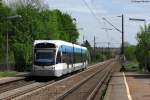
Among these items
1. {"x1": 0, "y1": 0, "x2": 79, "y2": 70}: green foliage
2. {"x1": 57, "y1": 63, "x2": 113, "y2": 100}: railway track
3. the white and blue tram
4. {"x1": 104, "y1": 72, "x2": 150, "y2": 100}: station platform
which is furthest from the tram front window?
{"x1": 0, "y1": 0, "x2": 79, "y2": 70}: green foliage

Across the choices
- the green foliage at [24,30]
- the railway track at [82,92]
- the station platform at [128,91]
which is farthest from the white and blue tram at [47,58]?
the green foliage at [24,30]

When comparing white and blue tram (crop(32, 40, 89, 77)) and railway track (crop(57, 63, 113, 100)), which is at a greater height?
white and blue tram (crop(32, 40, 89, 77))

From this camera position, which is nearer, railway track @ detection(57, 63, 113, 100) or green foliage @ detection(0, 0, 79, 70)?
railway track @ detection(57, 63, 113, 100)

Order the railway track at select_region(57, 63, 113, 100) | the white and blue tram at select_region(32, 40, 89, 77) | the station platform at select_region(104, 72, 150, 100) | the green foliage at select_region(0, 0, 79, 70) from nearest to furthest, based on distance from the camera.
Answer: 1. the station platform at select_region(104, 72, 150, 100)
2. the railway track at select_region(57, 63, 113, 100)
3. the white and blue tram at select_region(32, 40, 89, 77)
4. the green foliage at select_region(0, 0, 79, 70)

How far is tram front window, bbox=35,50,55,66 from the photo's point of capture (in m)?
43.3

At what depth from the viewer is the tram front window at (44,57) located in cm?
4331

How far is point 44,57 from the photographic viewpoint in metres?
43.7

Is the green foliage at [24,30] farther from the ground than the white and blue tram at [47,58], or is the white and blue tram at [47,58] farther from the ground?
the green foliage at [24,30]

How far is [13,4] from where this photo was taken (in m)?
89.0

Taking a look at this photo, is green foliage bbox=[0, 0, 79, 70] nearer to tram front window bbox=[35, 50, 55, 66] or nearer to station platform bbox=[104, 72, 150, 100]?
tram front window bbox=[35, 50, 55, 66]

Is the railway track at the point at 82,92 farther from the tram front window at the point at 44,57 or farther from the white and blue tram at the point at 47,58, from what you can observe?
the tram front window at the point at 44,57

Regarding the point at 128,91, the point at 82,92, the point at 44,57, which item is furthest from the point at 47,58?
the point at 128,91

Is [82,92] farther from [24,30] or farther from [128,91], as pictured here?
[24,30]

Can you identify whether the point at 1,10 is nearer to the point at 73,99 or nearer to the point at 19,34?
the point at 19,34
